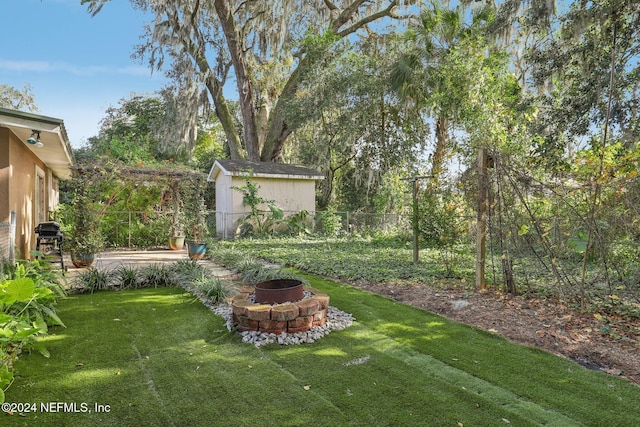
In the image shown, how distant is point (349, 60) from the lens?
14398 mm

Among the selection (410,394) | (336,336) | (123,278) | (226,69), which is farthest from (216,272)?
(226,69)

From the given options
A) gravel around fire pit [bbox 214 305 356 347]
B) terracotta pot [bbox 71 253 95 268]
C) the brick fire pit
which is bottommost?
gravel around fire pit [bbox 214 305 356 347]

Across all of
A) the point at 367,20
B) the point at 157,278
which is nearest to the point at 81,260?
the point at 157,278

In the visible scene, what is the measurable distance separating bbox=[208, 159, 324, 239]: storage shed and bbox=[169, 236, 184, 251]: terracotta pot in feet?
9.39

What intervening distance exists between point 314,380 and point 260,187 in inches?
439

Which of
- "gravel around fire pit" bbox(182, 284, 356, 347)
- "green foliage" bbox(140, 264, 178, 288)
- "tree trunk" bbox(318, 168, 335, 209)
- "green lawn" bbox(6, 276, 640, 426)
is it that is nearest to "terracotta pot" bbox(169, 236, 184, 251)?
"green foliage" bbox(140, 264, 178, 288)

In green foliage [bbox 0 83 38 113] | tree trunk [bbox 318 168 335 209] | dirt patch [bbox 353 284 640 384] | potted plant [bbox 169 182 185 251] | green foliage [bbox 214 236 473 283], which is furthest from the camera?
green foliage [bbox 0 83 38 113]

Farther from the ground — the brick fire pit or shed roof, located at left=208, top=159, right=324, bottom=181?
shed roof, located at left=208, top=159, right=324, bottom=181

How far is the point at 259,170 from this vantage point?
13.5 m

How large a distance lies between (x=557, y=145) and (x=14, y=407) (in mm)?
10169

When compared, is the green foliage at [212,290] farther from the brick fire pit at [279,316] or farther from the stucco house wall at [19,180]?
the stucco house wall at [19,180]

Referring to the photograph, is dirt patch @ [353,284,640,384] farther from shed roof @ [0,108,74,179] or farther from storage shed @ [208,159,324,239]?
storage shed @ [208,159,324,239]

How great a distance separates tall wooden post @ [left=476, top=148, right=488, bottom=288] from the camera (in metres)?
5.30

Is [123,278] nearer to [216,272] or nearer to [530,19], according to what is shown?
[216,272]
